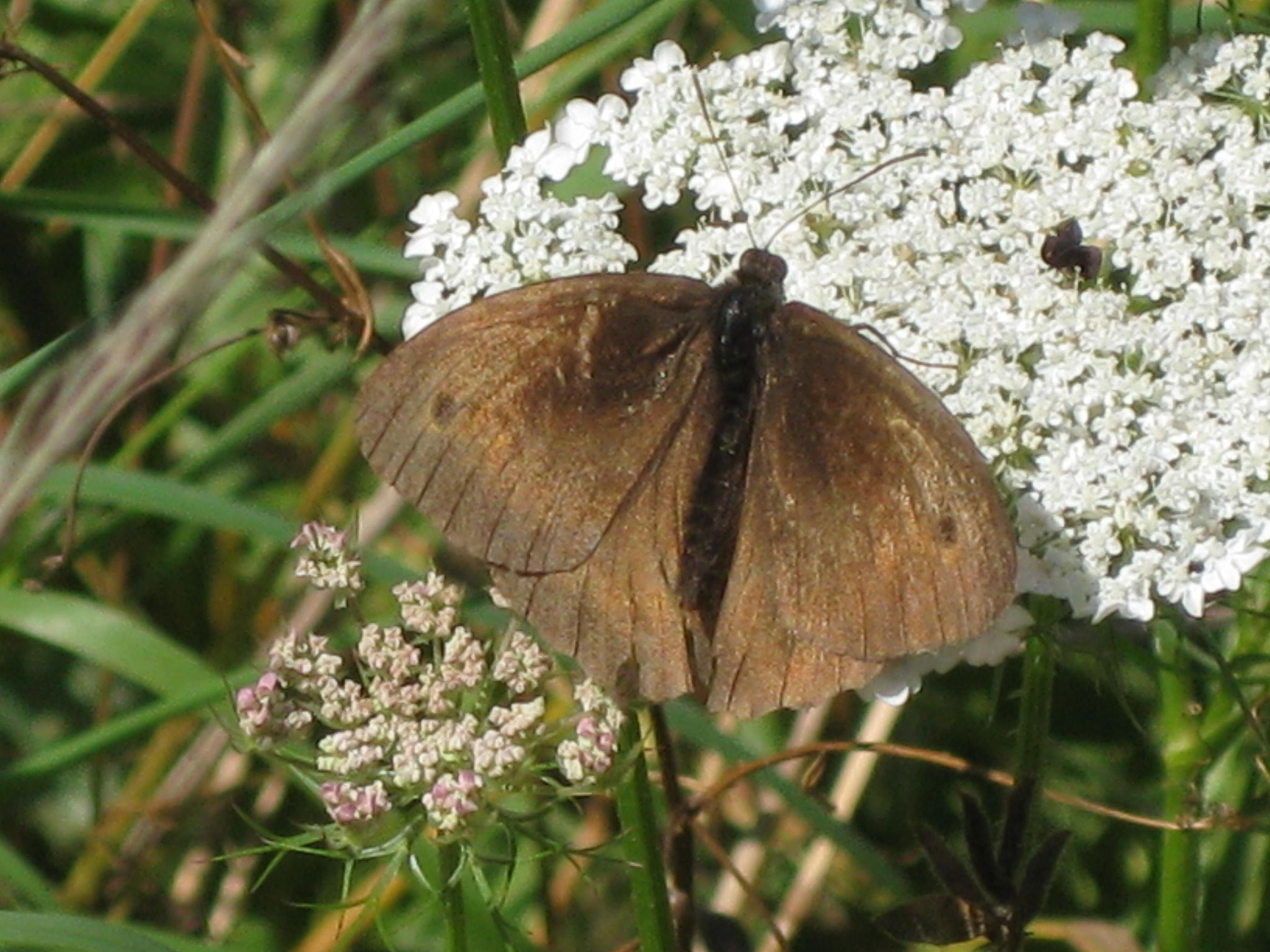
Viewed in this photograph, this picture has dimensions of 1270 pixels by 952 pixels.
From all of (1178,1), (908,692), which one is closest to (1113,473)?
(908,692)

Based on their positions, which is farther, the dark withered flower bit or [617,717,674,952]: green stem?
[617,717,674,952]: green stem

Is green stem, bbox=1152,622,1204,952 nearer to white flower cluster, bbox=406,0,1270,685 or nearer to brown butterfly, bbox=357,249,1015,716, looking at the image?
white flower cluster, bbox=406,0,1270,685

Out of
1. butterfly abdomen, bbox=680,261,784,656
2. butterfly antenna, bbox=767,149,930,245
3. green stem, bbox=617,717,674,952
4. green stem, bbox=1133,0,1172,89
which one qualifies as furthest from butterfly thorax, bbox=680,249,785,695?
green stem, bbox=1133,0,1172,89

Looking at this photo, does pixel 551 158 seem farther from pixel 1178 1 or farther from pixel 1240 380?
pixel 1178 1

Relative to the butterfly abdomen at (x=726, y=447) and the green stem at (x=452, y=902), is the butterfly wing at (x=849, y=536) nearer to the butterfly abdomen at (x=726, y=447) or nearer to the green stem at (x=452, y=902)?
the butterfly abdomen at (x=726, y=447)

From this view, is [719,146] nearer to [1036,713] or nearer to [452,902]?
[1036,713]

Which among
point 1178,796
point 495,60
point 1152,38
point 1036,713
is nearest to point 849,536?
point 1036,713

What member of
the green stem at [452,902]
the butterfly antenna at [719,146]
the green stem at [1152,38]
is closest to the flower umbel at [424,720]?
the green stem at [452,902]
